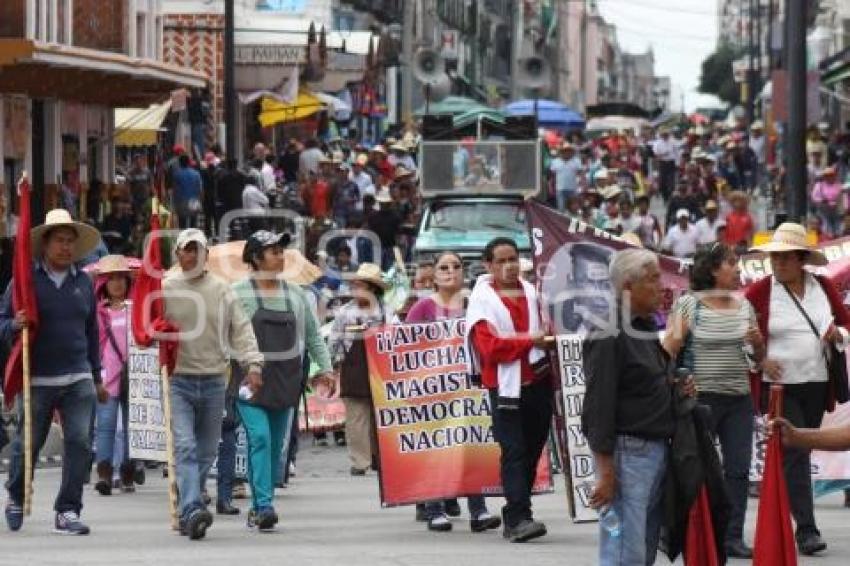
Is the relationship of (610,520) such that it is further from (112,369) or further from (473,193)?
(473,193)

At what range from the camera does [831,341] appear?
42.9 ft

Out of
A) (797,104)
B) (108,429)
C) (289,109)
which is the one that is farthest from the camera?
(289,109)

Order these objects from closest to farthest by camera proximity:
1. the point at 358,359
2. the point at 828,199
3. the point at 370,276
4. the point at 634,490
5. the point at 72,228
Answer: the point at 634,490 < the point at 72,228 < the point at 358,359 < the point at 370,276 < the point at 828,199

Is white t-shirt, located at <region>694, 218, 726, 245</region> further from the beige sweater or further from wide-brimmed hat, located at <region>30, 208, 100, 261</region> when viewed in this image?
wide-brimmed hat, located at <region>30, 208, 100, 261</region>

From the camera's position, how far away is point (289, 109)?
147ft

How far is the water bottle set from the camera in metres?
9.90

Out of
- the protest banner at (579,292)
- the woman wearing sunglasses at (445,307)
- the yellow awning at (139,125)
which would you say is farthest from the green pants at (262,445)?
the yellow awning at (139,125)

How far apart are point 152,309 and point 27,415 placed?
108cm

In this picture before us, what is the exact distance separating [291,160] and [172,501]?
30.1 meters

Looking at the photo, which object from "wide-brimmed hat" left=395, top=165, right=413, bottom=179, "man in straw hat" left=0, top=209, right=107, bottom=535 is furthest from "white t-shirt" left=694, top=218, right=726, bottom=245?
"man in straw hat" left=0, top=209, right=107, bottom=535

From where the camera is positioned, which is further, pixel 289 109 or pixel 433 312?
pixel 289 109

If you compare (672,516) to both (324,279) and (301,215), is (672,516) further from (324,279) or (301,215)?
(301,215)

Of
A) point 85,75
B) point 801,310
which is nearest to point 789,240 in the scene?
point 801,310

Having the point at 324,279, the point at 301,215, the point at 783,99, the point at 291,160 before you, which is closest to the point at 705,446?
the point at 324,279
